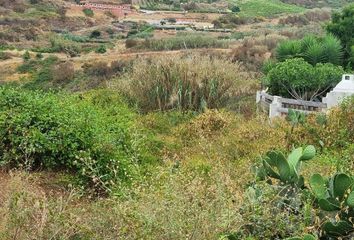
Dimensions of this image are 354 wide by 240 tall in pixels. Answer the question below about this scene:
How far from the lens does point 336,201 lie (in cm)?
421

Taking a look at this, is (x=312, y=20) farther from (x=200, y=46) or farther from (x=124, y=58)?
(x=124, y=58)

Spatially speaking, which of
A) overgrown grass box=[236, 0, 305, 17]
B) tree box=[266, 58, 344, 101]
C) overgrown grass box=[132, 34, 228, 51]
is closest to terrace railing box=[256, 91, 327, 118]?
tree box=[266, 58, 344, 101]

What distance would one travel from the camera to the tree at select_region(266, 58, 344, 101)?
43.1 ft

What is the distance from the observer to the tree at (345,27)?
16.1 m

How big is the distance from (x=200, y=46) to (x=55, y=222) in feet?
104

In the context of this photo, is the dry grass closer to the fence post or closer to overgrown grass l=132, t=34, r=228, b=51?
the fence post

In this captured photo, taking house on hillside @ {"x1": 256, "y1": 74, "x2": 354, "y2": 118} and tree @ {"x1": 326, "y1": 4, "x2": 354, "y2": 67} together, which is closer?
house on hillside @ {"x1": 256, "y1": 74, "x2": 354, "y2": 118}

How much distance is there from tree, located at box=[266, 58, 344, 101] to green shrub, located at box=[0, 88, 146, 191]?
267 inches

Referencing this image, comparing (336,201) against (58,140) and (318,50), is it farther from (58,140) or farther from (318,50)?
(318,50)

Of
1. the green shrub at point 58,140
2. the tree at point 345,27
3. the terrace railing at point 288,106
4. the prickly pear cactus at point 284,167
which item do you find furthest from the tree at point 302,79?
the prickly pear cactus at point 284,167

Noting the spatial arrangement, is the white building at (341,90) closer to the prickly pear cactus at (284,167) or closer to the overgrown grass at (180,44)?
the prickly pear cactus at (284,167)

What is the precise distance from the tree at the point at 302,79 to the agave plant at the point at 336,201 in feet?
29.7

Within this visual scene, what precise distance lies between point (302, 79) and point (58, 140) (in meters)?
7.76

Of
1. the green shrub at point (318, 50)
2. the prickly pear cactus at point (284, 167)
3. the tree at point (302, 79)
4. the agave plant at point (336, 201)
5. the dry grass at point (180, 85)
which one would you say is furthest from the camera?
the green shrub at point (318, 50)
